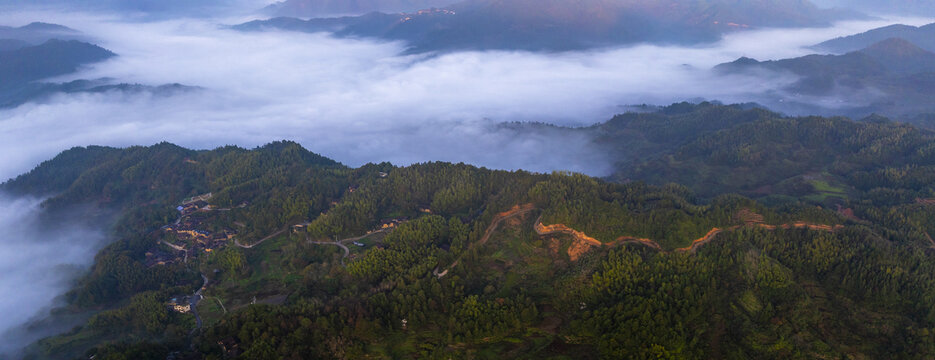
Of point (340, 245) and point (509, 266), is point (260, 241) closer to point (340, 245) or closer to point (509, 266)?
point (340, 245)

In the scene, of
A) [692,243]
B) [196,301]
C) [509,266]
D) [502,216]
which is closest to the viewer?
[692,243]

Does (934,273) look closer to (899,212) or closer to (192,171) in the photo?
(899,212)

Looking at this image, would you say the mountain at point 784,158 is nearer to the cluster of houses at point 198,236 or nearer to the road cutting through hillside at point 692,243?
the road cutting through hillside at point 692,243

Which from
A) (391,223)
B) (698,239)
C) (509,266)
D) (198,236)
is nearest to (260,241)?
(198,236)

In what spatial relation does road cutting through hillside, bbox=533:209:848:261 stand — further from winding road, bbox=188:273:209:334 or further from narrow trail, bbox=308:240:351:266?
winding road, bbox=188:273:209:334

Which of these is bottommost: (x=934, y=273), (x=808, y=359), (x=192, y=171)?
(x=808, y=359)

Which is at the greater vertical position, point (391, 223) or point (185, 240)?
point (391, 223)

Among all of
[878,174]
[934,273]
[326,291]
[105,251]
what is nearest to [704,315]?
[934,273]

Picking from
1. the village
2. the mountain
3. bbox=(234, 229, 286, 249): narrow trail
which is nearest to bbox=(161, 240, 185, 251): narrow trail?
the village
